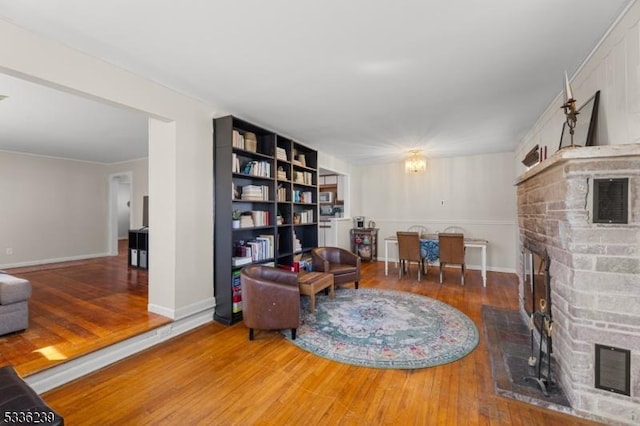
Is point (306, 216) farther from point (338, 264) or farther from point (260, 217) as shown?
point (260, 217)

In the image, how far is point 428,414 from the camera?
178cm

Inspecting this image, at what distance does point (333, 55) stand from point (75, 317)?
12.1 feet

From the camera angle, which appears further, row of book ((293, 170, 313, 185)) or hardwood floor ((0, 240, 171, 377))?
row of book ((293, 170, 313, 185))

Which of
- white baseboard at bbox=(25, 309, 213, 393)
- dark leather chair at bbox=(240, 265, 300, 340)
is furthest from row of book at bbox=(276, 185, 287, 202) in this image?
white baseboard at bbox=(25, 309, 213, 393)

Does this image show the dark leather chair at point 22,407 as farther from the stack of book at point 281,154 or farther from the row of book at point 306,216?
the row of book at point 306,216

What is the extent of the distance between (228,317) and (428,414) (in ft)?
7.44

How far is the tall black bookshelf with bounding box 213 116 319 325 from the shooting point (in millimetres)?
3240

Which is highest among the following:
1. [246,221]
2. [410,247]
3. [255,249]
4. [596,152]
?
[596,152]

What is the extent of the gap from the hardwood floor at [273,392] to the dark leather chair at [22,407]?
58cm

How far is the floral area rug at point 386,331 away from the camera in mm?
2465

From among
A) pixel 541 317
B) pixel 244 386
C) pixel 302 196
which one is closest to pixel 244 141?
pixel 302 196

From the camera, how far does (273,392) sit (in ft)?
6.56

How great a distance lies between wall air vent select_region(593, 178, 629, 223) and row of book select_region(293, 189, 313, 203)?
361 centimetres

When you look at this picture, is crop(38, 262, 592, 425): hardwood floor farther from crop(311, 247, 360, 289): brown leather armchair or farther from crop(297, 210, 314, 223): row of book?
crop(297, 210, 314, 223): row of book
